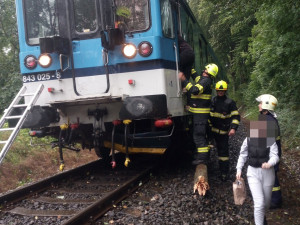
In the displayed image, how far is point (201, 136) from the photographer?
5961 millimetres

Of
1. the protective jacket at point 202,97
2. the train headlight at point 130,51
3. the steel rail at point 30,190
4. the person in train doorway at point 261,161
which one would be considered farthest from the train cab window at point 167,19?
the steel rail at point 30,190

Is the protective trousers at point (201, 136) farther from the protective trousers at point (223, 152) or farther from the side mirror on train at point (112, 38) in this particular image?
the side mirror on train at point (112, 38)

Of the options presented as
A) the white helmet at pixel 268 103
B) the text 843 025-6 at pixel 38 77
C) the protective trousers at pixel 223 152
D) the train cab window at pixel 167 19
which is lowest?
the protective trousers at pixel 223 152

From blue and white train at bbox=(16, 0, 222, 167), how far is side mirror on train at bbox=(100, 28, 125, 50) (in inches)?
0.6

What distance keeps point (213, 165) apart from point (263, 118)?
348cm

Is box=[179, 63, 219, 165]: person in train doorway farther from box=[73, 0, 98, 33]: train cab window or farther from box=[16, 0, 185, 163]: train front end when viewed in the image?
box=[73, 0, 98, 33]: train cab window

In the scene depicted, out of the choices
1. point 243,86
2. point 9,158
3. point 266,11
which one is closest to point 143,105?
point 266,11

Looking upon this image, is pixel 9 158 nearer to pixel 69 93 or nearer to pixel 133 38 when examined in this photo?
pixel 69 93

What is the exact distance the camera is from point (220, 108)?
6109mm

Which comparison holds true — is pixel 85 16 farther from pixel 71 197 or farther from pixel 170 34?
pixel 71 197

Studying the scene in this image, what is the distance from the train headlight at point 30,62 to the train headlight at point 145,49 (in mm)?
1795

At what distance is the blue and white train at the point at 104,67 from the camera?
17.8ft

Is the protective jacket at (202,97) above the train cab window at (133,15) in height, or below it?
below

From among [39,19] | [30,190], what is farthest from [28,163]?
[39,19]
